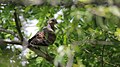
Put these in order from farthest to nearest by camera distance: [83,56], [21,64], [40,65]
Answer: [40,65], [83,56], [21,64]

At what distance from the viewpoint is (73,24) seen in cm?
142

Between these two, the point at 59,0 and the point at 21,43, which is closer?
the point at 59,0

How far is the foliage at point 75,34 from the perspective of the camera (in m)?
1.21

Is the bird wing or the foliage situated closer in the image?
the foliage

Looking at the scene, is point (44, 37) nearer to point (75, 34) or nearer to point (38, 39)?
point (38, 39)

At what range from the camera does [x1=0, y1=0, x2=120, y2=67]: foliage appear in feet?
3.96

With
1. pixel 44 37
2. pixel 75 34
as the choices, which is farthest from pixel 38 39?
pixel 75 34

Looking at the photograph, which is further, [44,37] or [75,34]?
[44,37]

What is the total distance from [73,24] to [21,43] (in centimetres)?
134

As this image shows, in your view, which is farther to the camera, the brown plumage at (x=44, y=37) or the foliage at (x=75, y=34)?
the brown plumage at (x=44, y=37)

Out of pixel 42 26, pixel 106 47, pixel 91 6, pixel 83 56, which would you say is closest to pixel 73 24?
pixel 91 6

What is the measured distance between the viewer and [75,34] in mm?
1662

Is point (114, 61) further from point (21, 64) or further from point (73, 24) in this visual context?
point (73, 24)

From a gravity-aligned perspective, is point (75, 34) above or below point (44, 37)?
above
